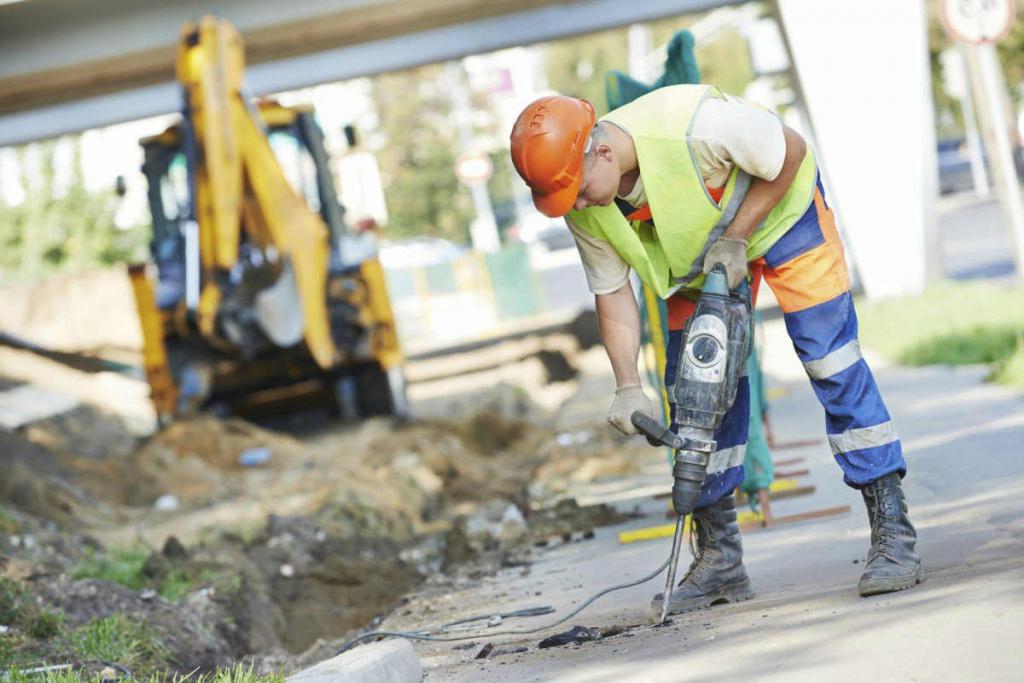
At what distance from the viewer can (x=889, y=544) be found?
5086mm

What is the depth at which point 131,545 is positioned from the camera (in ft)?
30.0

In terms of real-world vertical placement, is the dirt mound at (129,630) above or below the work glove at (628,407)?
below

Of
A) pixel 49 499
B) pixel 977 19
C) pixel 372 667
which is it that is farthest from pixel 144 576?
pixel 977 19

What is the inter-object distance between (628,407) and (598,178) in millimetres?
811

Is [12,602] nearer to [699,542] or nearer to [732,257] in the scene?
[699,542]

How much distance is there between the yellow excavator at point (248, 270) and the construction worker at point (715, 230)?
27.0ft

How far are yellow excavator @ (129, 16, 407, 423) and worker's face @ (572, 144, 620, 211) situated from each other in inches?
331

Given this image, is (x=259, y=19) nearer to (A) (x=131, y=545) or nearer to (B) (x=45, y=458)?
(B) (x=45, y=458)

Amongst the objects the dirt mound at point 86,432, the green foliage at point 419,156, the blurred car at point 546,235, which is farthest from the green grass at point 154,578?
the blurred car at point 546,235

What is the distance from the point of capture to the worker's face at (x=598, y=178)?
493 centimetres

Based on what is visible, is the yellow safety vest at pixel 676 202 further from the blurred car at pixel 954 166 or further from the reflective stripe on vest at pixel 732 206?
the blurred car at pixel 954 166

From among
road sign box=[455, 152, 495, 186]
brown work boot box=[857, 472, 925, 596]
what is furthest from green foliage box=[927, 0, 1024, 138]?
brown work boot box=[857, 472, 925, 596]

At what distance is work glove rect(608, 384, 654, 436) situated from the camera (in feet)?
17.1

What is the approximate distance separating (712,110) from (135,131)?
37807mm
